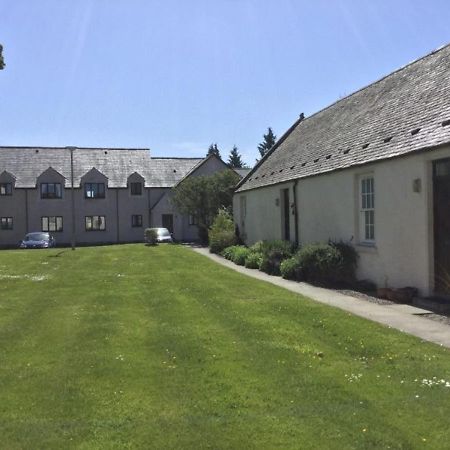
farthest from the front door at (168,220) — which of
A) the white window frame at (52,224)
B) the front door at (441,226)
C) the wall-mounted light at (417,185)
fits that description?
the front door at (441,226)

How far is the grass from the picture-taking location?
4578mm

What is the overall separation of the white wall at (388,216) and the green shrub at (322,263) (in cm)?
63

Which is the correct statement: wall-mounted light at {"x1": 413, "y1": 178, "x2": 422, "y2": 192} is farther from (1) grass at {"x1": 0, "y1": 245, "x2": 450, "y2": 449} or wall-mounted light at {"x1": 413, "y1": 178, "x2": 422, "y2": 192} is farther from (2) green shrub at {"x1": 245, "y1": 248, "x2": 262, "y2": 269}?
(2) green shrub at {"x1": 245, "y1": 248, "x2": 262, "y2": 269}

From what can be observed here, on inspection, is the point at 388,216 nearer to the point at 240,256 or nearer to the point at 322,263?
the point at 322,263

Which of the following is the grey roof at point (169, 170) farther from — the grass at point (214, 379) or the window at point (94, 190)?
the grass at point (214, 379)

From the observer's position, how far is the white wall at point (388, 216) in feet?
38.3

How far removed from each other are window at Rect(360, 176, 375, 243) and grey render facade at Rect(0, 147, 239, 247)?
1454 inches

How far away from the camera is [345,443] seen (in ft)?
14.3

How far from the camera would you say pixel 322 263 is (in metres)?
15.2

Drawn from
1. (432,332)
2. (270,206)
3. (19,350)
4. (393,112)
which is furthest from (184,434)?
(270,206)

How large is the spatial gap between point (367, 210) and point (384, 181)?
1.58m

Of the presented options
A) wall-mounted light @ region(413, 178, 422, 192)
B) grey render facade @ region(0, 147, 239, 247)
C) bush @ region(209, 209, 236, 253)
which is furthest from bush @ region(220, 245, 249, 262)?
grey render facade @ region(0, 147, 239, 247)

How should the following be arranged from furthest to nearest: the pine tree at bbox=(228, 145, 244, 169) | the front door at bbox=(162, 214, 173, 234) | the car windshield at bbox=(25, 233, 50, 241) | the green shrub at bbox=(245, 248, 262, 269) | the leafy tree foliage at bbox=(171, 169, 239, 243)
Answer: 1. the pine tree at bbox=(228, 145, 244, 169)
2. the front door at bbox=(162, 214, 173, 234)
3. the car windshield at bbox=(25, 233, 50, 241)
4. the leafy tree foliage at bbox=(171, 169, 239, 243)
5. the green shrub at bbox=(245, 248, 262, 269)

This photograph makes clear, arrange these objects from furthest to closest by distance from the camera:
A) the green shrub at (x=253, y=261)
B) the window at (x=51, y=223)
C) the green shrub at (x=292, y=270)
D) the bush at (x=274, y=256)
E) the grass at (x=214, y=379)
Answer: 1. the window at (x=51, y=223)
2. the green shrub at (x=253, y=261)
3. the bush at (x=274, y=256)
4. the green shrub at (x=292, y=270)
5. the grass at (x=214, y=379)
